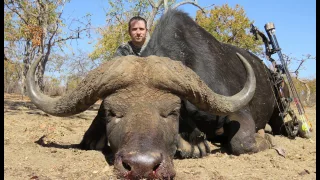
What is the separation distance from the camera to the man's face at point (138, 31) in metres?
5.61

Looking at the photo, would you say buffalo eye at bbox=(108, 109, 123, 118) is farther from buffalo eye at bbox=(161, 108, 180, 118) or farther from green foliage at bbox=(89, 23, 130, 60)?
green foliage at bbox=(89, 23, 130, 60)

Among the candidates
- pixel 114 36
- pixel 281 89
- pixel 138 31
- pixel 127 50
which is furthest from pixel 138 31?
pixel 114 36

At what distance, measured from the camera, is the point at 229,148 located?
4.77 metres

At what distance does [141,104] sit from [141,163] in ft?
2.44

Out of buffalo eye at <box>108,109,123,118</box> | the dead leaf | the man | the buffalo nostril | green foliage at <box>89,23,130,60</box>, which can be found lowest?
the dead leaf

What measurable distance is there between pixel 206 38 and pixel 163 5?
7.82 metres

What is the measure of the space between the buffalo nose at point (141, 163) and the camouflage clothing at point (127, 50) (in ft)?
9.05

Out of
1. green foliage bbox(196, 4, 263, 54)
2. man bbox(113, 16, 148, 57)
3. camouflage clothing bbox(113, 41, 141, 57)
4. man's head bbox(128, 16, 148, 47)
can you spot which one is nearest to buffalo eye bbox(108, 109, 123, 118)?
camouflage clothing bbox(113, 41, 141, 57)

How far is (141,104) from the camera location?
326 cm

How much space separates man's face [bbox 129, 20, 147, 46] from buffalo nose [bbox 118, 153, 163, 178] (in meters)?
3.21

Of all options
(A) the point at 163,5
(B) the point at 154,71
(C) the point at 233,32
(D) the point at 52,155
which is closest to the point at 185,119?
(B) the point at 154,71

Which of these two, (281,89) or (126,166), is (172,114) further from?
(281,89)

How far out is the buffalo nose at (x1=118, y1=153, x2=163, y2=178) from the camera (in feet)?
8.66

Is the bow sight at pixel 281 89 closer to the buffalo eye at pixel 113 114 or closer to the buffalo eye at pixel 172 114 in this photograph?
the buffalo eye at pixel 172 114
